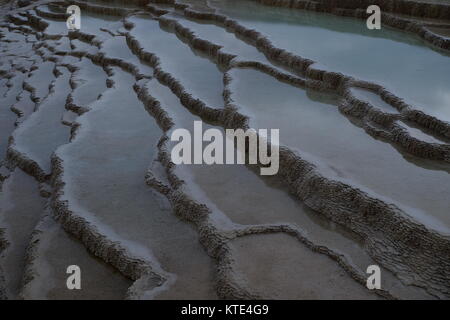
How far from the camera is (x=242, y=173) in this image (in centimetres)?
414

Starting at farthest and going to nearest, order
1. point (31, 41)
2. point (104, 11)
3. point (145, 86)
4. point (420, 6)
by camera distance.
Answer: point (104, 11)
point (31, 41)
point (420, 6)
point (145, 86)

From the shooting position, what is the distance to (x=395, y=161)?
156 inches

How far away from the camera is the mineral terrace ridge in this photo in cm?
306

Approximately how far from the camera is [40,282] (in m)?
3.25

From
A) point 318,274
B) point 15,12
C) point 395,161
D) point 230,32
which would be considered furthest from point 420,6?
point 15,12

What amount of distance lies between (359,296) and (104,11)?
1002 centimetres

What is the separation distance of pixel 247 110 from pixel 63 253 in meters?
→ 2.10

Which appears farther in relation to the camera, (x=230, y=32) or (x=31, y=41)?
(x=31, y=41)

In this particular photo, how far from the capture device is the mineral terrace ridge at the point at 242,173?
306 centimetres

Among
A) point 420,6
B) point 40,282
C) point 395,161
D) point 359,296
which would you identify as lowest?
point 40,282
